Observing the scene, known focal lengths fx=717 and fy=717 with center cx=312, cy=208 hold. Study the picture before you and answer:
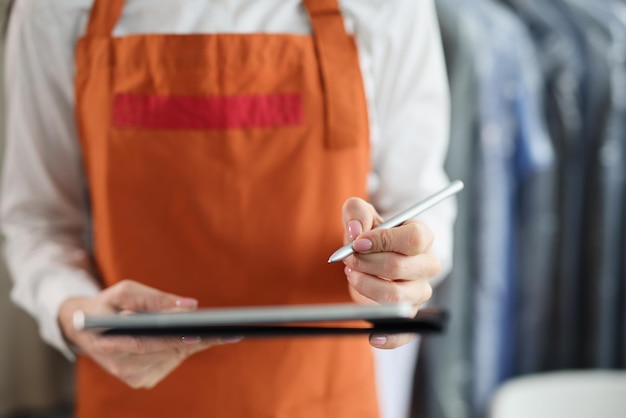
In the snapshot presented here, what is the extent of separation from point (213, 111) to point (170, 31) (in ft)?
0.20

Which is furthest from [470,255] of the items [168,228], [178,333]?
[178,333]

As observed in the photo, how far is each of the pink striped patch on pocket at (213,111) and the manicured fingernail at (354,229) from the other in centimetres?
11

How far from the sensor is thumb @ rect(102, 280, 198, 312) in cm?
33

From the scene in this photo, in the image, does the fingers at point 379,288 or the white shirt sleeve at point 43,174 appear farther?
the white shirt sleeve at point 43,174

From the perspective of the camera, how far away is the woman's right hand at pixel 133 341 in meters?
0.32

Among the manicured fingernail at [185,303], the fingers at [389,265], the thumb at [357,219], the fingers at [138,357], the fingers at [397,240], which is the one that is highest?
the thumb at [357,219]

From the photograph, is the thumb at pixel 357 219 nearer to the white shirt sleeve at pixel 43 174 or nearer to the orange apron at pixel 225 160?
the orange apron at pixel 225 160

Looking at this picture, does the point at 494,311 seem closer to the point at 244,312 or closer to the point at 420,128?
the point at 420,128

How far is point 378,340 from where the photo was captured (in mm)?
290

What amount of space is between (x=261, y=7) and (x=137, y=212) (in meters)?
0.14

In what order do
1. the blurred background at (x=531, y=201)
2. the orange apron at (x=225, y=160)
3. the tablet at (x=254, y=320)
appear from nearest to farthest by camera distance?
A: 1. the tablet at (x=254, y=320)
2. the orange apron at (x=225, y=160)
3. the blurred background at (x=531, y=201)

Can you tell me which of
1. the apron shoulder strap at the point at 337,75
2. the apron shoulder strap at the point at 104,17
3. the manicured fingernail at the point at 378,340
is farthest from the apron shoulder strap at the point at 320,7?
the manicured fingernail at the point at 378,340

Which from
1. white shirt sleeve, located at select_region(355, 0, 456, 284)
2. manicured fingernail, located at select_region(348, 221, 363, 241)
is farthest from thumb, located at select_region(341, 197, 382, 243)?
white shirt sleeve, located at select_region(355, 0, 456, 284)

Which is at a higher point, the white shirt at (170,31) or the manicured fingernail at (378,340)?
the white shirt at (170,31)
